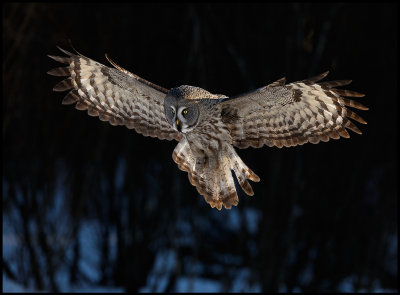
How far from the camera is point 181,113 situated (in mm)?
3297

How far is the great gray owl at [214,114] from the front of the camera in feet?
11.2

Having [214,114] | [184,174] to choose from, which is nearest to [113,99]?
[214,114]

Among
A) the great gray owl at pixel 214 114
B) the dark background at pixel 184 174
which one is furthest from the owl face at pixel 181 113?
the dark background at pixel 184 174

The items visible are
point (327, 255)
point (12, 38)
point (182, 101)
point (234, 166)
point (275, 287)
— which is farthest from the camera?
point (327, 255)

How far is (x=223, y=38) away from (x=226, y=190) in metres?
3.48

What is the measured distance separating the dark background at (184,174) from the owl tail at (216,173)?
2.75 metres

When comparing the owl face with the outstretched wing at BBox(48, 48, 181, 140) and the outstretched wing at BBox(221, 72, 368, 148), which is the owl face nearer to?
the outstretched wing at BBox(221, 72, 368, 148)

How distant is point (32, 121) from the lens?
304 inches

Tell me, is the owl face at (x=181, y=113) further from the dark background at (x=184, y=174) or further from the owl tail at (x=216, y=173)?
the dark background at (x=184, y=174)

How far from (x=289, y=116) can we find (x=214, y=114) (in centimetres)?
52

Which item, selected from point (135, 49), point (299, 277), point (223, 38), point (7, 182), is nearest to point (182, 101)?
point (223, 38)

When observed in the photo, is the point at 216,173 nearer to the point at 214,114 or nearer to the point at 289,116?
the point at 214,114

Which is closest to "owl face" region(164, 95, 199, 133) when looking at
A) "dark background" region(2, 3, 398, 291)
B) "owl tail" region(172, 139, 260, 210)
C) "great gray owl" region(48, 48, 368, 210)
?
"great gray owl" region(48, 48, 368, 210)

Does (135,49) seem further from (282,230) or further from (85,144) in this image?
(282,230)
